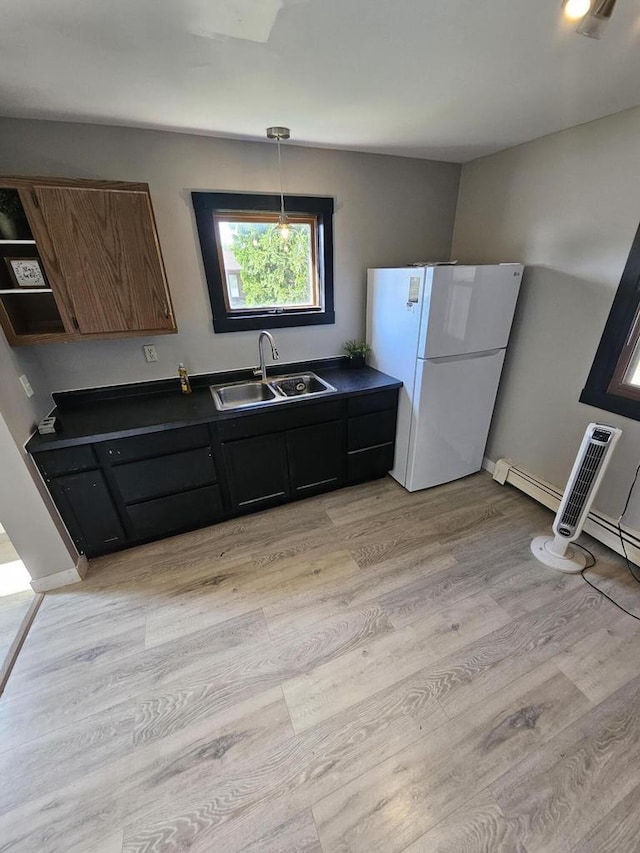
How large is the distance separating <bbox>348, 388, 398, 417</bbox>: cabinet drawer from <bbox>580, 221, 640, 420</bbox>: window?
1177 millimetres

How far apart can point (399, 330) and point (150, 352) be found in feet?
5.48

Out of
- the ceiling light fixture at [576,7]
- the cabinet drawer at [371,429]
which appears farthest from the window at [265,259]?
the ceiling light fixture at [576,7]

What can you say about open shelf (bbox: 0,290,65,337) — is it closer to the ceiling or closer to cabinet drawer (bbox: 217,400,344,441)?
the ceiling

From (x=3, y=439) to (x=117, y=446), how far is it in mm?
457

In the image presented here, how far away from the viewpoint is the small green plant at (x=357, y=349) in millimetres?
2682

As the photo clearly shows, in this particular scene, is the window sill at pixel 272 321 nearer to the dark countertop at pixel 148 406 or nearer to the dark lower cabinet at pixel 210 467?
the dark countertop at pixel 148 406

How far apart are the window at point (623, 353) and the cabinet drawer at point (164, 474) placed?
2351mm

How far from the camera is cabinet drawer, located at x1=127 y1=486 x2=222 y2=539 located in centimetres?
203

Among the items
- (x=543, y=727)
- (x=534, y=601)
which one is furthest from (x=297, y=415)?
(x=543, y=727)

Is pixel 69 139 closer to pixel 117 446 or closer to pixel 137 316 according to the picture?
pixel 137 316

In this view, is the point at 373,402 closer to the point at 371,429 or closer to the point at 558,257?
the point at 371,429

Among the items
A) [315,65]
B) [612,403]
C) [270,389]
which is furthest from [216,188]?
[612,403]

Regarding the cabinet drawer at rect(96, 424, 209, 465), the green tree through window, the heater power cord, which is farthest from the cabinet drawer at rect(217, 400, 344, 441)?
the heater power cord

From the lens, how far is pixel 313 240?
243cm
